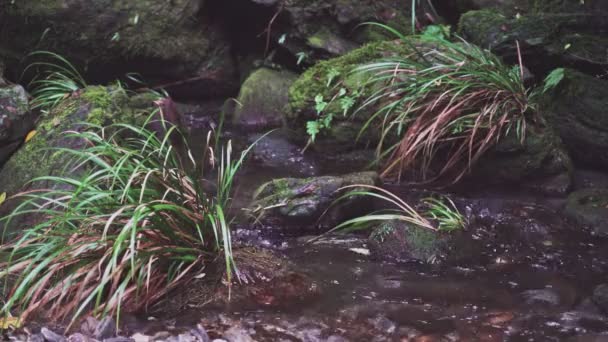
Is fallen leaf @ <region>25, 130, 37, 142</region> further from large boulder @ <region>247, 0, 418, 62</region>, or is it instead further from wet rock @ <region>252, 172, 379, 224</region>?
large boulder @ <region>247, 0, 418, 62</region>

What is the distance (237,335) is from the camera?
8.18ft

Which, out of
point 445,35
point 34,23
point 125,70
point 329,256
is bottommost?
point 329,256

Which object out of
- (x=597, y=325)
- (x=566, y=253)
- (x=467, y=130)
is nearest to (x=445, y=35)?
(x=467, y=130)

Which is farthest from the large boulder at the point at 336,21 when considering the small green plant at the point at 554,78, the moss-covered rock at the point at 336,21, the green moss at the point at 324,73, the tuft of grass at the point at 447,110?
the small green plant at the point at 554,78

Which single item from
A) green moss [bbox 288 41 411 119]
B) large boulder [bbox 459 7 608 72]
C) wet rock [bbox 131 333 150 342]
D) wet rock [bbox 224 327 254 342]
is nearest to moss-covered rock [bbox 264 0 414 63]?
green moss [bbox 288 41 411 119]

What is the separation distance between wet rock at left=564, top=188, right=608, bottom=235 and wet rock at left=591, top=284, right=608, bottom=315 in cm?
88

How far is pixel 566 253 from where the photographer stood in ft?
11.2

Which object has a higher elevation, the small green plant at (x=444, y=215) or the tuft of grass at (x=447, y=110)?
the tuft of grass at (x=447, y=110)

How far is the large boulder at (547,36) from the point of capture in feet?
15.2

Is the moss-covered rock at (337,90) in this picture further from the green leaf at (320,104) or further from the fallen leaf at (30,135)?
the fallen leaf at (30,135)

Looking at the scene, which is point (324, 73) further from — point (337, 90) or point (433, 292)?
point (433, 292)

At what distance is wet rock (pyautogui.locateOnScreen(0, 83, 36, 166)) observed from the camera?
12.6 feet

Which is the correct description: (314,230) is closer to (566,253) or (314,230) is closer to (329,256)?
(329,256)

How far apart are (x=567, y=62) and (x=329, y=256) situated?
2.84 m
